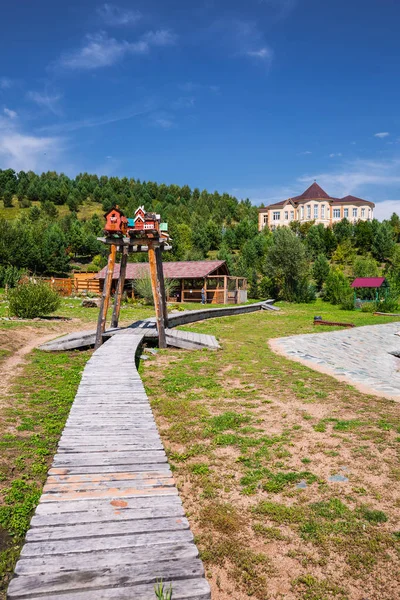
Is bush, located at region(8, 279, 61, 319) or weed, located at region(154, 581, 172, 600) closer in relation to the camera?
weed, located at region(154, 581, 172, 600)

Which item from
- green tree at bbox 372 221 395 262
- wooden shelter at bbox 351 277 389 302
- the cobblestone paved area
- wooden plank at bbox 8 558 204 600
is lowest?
the cobblestone paved area

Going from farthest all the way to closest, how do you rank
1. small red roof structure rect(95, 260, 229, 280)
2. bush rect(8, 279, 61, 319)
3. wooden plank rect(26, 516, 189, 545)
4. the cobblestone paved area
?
small red roof structure rect(95, 260, 229, 280)
bush rect(8, 279, 61, 319)
the cobblestone paved area
wooden plank rect(26, 516, 189, 545)

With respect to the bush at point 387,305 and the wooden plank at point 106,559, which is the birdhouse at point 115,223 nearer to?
the wooden plank at point 106,559

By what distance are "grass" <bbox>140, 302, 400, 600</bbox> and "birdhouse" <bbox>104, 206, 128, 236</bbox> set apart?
17.6ft

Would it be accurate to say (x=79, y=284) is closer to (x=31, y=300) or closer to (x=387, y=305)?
(x=31, y=300)

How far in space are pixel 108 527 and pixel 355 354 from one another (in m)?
12.7

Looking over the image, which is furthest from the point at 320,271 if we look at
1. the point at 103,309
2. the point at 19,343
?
the point at 19,343

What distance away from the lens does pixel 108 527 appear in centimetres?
318

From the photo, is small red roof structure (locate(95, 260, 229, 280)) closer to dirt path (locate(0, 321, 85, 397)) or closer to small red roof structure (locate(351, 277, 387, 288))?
small red roof structure (locate(351, 277, 387, 288))

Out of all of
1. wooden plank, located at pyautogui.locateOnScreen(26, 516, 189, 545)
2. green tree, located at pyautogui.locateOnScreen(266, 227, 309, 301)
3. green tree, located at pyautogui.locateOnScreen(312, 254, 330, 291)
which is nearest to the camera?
wooden plank, located at pyautogui.locateOnScreen(26, 516, 189, 545)

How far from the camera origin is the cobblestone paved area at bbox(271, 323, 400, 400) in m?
9.64

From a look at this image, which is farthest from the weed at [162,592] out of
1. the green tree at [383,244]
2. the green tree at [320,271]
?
the green tree at [383,244]

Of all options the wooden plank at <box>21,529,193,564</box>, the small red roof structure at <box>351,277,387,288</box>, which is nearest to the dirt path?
the wooden plank at <box>21,529,193,564</box>

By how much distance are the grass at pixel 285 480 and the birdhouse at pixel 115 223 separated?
17.6ft
